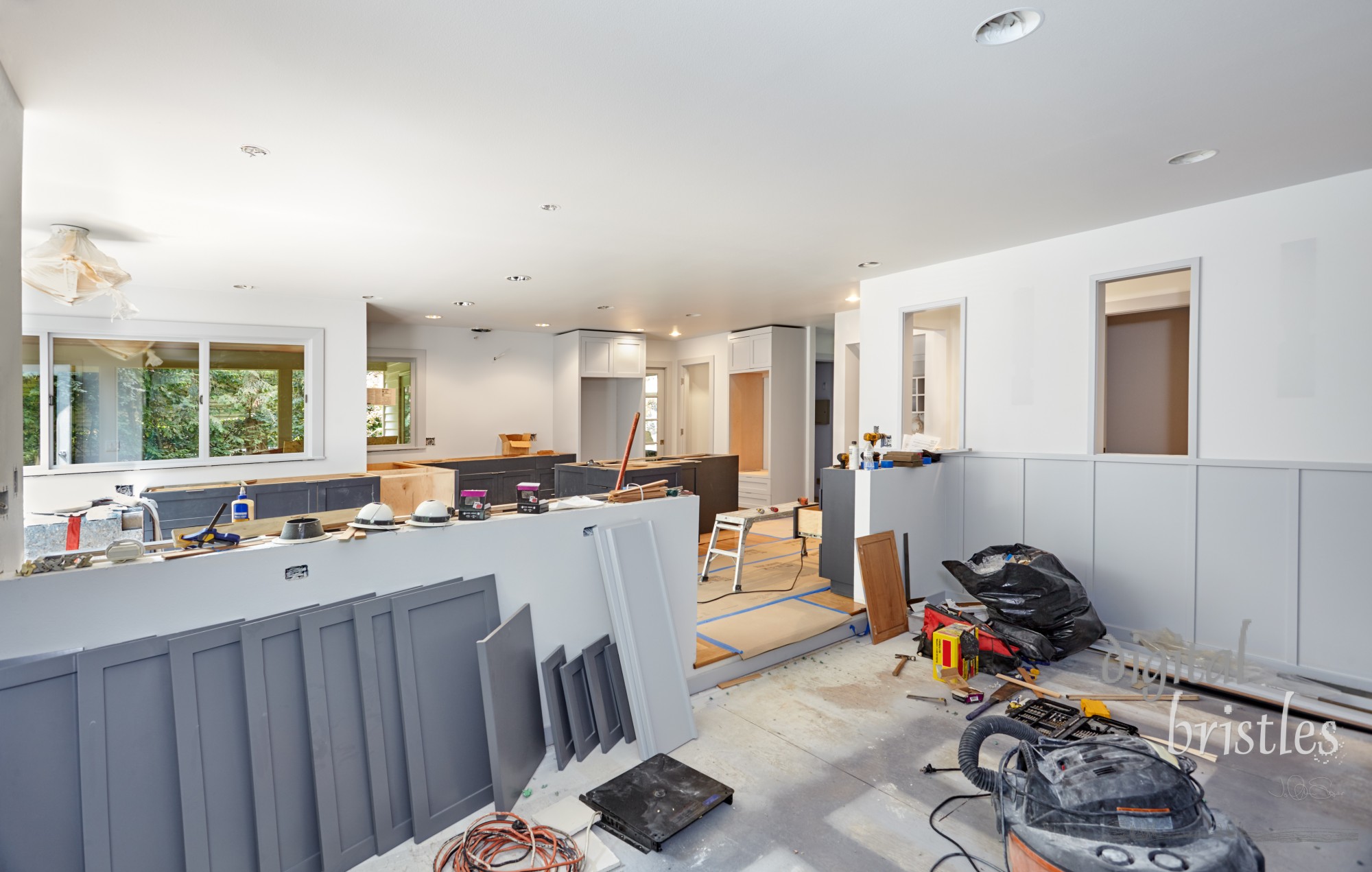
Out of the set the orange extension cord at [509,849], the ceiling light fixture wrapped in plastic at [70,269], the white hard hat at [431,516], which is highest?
the ceiling light fixture wrapped in plastic at [70,269]

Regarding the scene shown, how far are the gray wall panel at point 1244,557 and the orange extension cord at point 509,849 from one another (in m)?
3.73

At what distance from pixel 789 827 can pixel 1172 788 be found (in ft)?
3.87

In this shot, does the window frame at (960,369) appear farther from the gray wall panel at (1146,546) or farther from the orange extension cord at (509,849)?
the orange extension cord at (509,849)

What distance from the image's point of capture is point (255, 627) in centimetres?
199

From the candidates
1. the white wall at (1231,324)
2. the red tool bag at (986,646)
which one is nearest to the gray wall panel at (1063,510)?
the white wall at (1231,324)

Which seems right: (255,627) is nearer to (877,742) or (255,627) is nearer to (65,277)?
(877,742)

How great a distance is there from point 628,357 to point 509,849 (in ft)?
22.8

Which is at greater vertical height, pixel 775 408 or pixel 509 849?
pixel 775 408

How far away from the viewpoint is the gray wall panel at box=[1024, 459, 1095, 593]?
4.20m

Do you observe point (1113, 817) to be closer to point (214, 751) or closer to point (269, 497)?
point (214, 751)

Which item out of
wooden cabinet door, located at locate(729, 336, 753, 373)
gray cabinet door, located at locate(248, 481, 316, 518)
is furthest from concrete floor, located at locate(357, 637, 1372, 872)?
wooden cabinet door, located at locate(729, 336, 753, 373)

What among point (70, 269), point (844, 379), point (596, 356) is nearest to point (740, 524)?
point (844, 379)

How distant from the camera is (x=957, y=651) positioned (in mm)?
3414

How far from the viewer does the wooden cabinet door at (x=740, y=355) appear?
332 inches
